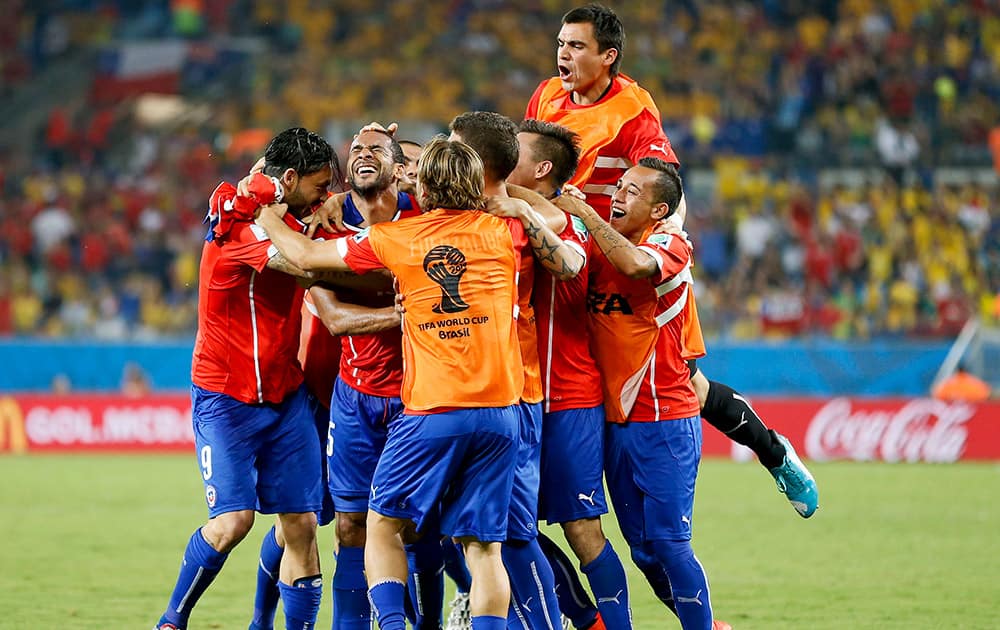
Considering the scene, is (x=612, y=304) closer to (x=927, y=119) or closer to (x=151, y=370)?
(x=151, y=370)

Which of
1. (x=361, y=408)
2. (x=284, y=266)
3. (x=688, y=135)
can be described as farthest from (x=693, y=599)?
(x=688, y=135)

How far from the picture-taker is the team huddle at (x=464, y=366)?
19.2 feet

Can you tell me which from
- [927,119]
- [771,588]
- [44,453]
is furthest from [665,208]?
[927,119]

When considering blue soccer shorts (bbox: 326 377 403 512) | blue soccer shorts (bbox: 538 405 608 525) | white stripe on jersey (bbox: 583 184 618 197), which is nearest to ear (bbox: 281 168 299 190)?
blue soccer shorts (bbox: 326 377 403 512)

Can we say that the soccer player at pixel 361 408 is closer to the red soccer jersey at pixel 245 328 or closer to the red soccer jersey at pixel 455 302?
the red soccer jersey at pixel 245 328

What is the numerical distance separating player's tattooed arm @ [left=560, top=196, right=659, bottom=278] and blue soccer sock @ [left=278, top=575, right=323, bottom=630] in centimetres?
213

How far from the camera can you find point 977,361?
1822 cm

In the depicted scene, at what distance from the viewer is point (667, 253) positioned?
6473 mm

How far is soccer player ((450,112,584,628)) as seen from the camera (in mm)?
6027

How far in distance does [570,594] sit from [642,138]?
2.33 metres

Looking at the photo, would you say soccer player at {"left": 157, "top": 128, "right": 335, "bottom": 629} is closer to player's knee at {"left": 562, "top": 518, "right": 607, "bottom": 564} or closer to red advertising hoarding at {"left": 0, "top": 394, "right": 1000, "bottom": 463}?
player's knee at {"left": 562, "top": 518, "right": 607, "bottom": 564}

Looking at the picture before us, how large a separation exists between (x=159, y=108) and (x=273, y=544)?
22.2 meters

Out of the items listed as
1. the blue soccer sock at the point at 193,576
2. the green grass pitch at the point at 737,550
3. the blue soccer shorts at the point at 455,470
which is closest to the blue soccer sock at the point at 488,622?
the blue soccer shorts at the point at 455,470

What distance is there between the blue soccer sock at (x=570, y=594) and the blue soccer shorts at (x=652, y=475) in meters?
0.46
